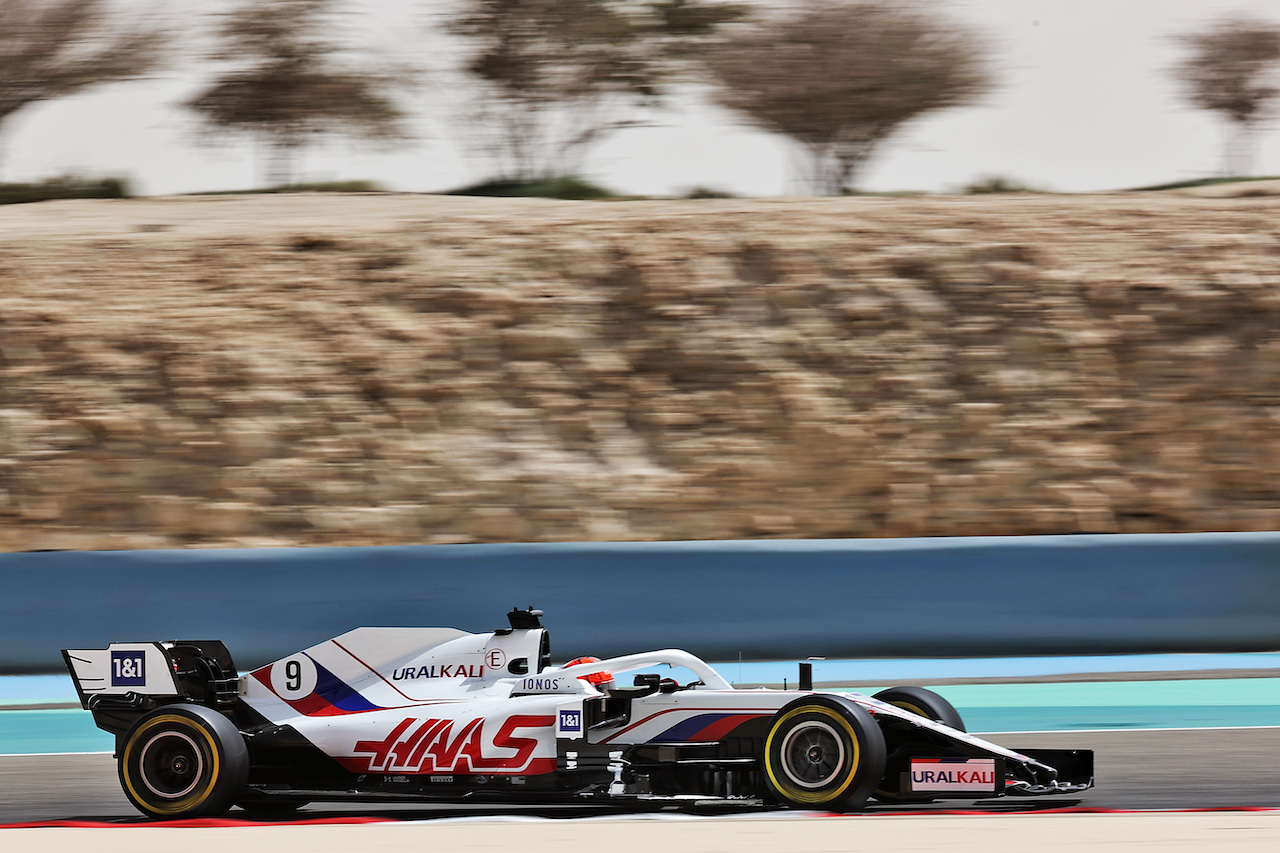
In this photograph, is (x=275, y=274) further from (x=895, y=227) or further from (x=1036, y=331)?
(x=1036, y=331)

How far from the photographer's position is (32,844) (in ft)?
18.5

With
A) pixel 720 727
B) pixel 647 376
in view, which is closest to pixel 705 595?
pixel 720 727

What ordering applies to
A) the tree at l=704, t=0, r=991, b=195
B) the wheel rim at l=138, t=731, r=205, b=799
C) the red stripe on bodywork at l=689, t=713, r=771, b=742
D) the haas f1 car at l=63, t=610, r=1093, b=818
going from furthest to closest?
the tree at l=704, t=0, r=991, b=195 → the wheel rim at l=138, t=731, r=205, b=799 → the red stripe on bodywork at l=689, t=713, r=771, b=742 → the haas f1 car at l=63, t=610, r=1093, b=818

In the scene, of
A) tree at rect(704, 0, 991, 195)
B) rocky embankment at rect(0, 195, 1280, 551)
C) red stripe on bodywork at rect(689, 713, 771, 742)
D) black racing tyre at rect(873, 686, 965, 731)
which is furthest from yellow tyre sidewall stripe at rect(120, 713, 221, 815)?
tree at rect(704, 0, 991, 195)

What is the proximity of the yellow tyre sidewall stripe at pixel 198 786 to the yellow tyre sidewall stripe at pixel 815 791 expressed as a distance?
2395 millimetres

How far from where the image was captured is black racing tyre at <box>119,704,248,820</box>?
639cm

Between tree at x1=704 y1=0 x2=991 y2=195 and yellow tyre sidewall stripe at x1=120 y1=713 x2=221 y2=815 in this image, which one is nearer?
yellow tyre sidewall stripe at x1=120 y1=713 x2=221 y2=815

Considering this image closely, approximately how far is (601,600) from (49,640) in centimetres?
419

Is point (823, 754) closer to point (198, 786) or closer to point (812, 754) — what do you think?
point (812, 754)

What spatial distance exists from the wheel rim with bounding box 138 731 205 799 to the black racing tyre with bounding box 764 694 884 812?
99.1 inches

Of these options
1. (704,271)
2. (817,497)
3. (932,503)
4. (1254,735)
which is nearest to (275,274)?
(704,271)

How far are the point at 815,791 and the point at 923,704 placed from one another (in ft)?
2.72

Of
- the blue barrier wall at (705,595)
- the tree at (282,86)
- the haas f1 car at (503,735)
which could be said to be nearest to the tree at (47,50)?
the tree at (282,86)

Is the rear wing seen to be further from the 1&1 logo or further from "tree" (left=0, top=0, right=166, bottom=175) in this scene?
"tree" (left=0, top=0, right=166, bottom=175)
